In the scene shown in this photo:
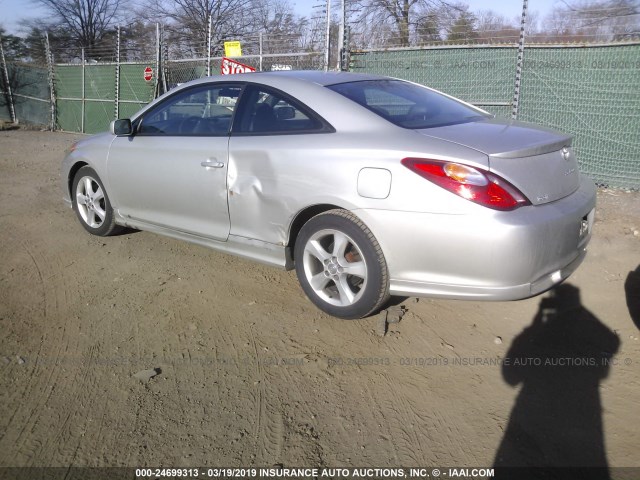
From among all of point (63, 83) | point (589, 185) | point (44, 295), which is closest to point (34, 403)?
point (44, 295)

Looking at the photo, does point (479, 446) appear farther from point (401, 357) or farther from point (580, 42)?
point (580, 42)

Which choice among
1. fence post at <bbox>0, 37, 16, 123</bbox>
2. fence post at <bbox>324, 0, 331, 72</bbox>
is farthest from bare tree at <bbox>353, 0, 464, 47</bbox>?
fence post at <bbox>0, 37, 16, 123</bbox>

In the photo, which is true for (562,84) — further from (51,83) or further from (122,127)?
(51,83)

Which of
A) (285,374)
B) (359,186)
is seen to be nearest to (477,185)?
(359,186)

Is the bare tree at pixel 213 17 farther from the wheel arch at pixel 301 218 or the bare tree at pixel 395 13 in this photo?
the wheel arch at pixel 301 218

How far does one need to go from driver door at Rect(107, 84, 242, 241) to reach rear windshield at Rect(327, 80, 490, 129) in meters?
0.98

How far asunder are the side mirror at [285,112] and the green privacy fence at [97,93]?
1015 centimetres

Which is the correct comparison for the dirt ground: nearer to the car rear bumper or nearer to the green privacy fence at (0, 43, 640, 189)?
the car rear bumper

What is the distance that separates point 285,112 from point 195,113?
1064 mm

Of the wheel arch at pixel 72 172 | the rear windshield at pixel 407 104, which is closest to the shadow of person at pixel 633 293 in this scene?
the rear windshield at pixel 407 104

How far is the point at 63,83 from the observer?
15836mm

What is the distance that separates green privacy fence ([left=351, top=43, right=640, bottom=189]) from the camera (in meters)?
6.50

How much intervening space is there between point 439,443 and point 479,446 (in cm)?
17

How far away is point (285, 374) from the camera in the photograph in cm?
297
